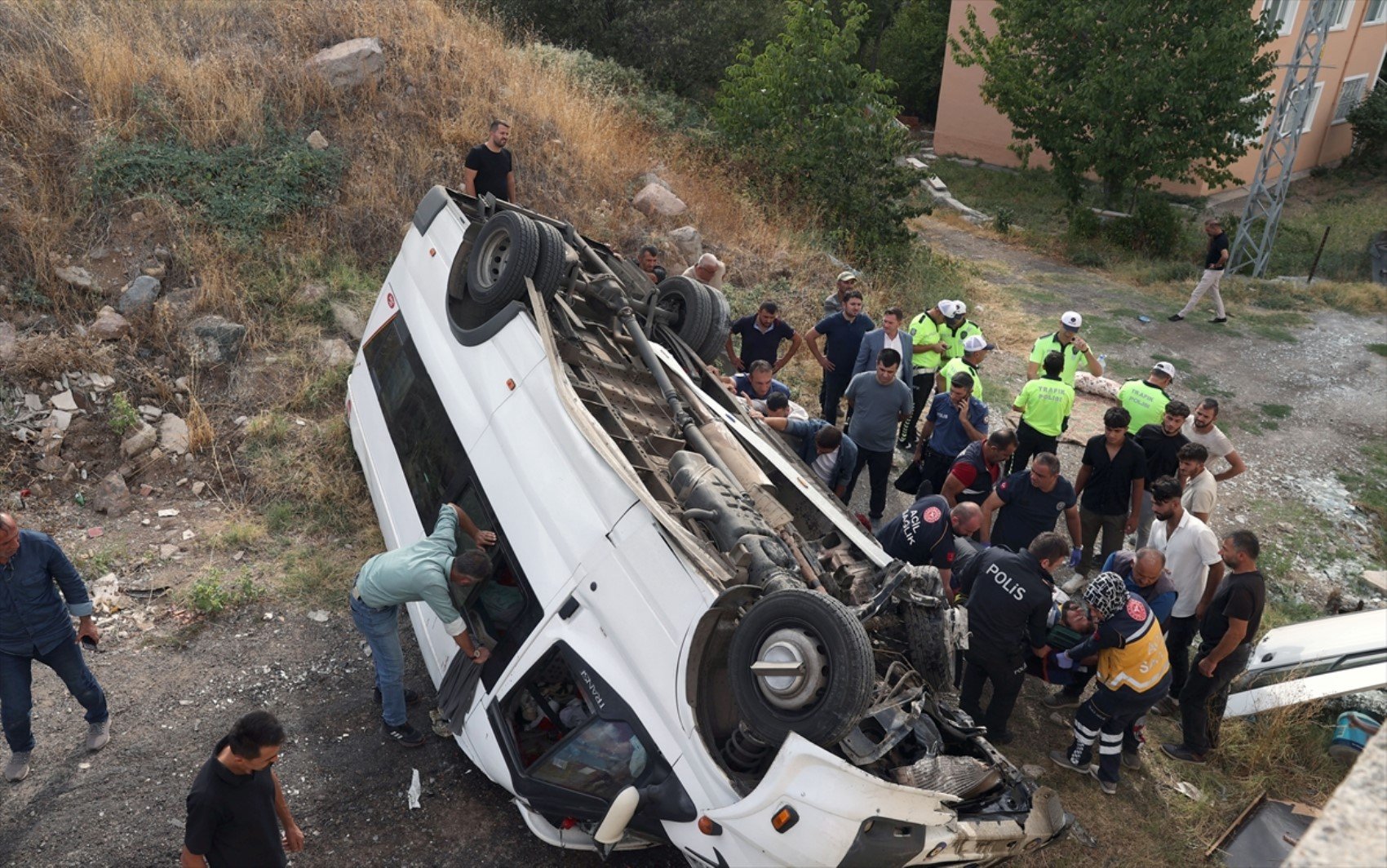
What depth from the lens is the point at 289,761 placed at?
452 cm

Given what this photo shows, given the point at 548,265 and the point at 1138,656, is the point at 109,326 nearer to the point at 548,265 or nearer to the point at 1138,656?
the point at 548,265

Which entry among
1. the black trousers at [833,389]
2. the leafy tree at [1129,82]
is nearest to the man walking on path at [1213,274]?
the leafy tree at [1129,82]

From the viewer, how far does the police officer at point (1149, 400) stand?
680cm

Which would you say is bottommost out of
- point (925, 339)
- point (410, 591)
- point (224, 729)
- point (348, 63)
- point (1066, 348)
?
point (224, 729)

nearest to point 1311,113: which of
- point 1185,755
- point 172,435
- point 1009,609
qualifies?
point 1185,755

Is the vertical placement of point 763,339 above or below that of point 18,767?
above

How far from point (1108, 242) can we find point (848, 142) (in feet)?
24.8

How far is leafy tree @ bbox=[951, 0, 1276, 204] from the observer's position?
54.0ft

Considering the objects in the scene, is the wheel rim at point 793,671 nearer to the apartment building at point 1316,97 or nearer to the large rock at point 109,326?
the large rock at point 109,326

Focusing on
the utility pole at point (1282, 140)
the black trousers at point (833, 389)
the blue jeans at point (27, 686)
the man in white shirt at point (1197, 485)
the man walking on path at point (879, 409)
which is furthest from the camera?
the utility pole at point (1282, 140)

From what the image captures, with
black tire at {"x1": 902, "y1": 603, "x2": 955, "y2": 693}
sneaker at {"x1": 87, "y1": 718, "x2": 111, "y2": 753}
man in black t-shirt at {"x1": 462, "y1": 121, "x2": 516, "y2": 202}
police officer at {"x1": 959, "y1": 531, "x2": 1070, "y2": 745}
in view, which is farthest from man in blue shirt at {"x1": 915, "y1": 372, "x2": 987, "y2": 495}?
sneaker at {"x1": 87, "y1": 718, "x2": 111, "y2": 753}

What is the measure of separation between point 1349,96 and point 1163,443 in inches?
1093

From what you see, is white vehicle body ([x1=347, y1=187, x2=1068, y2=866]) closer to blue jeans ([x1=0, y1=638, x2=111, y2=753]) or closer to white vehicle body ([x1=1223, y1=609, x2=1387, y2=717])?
blue jeans ([x1=0, y1=638, x2=111, y2=753])

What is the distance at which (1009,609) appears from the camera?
15.4 ft
